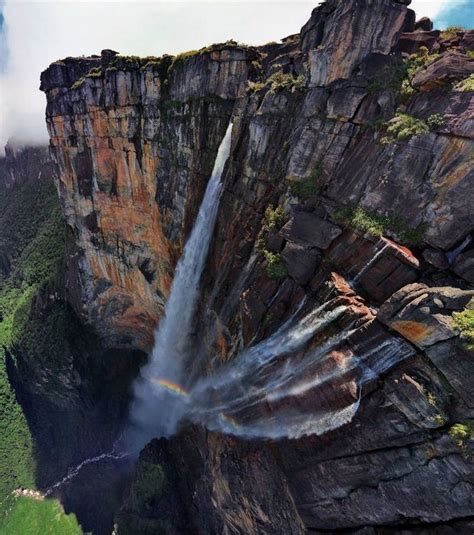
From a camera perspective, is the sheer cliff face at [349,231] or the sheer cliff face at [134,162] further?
the sheer cliff face at [134,162]

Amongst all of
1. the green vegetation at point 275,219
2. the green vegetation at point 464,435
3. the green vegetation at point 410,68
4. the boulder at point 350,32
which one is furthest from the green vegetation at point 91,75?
the green vegetation at point 464,435

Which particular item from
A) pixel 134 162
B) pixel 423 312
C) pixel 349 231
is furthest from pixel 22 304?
pixel 423 312

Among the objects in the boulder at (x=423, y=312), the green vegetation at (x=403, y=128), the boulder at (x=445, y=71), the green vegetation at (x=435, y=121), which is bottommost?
the boulder at (x=423, y=312)

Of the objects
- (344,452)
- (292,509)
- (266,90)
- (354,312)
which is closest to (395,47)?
(266,90)

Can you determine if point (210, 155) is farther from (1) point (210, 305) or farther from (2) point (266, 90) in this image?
(1) point (210, 305)

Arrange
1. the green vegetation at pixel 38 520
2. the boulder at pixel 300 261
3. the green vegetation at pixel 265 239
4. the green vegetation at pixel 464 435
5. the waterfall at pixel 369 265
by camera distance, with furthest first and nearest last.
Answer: the green vegetation at pixel 38 520
the green vegetation at pixel 265 239
the boulder at pixel 300 261
the waterfall at pixel 369 265
the green vegetation at pixel 464 435

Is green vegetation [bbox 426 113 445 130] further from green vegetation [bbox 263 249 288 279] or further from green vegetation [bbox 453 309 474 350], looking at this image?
green vegetation [bbox 263 249 288 279]

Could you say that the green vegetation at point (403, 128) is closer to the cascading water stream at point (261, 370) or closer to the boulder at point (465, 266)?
the cascading water stream at point (261, 370)

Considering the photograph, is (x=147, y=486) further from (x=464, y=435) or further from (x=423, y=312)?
(x=423, y=312)
